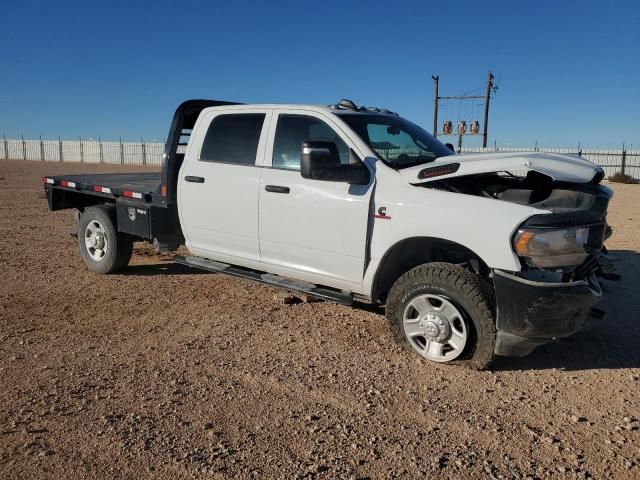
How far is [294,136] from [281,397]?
243 centimetres

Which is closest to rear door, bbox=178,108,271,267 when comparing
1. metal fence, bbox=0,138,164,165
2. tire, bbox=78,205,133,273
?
tire, bbox=78,205,133,273

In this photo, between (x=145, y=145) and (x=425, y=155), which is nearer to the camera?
(x=425, y=155)

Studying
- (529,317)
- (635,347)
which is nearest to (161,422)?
(529,317)

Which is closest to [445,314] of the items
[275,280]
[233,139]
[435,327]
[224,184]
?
[435,327]

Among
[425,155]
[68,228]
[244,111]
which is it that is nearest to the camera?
[425,155]

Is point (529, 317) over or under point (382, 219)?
under

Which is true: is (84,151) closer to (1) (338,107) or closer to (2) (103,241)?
(2) (103,241)

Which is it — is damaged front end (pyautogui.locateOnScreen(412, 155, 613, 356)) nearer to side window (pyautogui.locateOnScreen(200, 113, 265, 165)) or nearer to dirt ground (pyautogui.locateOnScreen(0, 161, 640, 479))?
dirt ground (pyautogui.locateOnScreen(0, 161, 640, 479))

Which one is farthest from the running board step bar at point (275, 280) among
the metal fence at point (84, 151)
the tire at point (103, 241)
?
the metal fence at point (84, 151)

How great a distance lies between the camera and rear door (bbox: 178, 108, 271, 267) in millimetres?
5262

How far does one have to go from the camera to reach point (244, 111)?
5.51m

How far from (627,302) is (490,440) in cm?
363

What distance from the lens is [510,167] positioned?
12.8 feet

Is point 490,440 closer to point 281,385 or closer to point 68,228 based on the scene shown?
point 281,385
